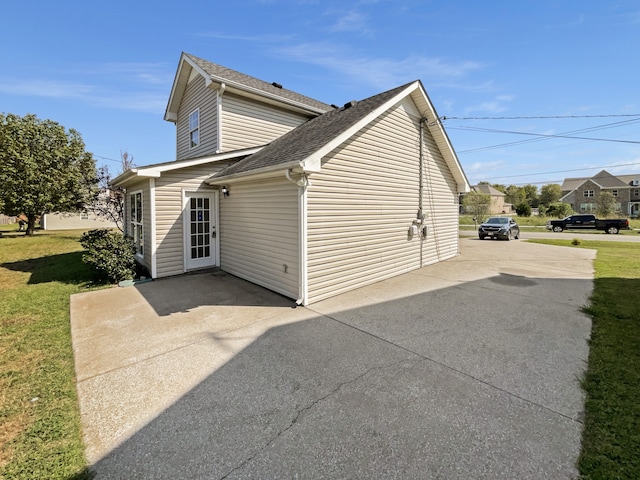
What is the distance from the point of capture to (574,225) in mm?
28203

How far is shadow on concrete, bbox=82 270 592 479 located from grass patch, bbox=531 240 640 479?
4.6 inches

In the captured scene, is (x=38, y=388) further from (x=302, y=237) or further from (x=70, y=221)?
(x=70, y=221)

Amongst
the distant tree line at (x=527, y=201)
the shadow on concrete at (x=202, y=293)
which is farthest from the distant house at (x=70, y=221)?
the distant tree line at (x=527, y=201)

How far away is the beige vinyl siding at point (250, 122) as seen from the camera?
9836 millimetres

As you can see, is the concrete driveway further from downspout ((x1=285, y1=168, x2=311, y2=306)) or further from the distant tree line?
the distant tree line

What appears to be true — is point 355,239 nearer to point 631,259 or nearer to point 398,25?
point 398,25

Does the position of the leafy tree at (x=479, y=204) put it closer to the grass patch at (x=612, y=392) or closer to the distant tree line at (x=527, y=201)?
the distant tree line at (x=527, y=201)

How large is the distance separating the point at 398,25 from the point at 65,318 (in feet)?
40.1

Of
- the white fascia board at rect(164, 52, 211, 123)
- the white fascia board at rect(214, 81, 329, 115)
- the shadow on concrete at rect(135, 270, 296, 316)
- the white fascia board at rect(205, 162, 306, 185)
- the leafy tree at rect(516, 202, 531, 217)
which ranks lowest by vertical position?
the shadow on concrete at rect(135, 270, 296, 316)

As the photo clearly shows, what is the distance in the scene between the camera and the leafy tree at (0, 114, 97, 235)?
1952 cm

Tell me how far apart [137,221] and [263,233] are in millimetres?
5416

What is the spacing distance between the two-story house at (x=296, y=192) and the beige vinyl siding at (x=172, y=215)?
28mm

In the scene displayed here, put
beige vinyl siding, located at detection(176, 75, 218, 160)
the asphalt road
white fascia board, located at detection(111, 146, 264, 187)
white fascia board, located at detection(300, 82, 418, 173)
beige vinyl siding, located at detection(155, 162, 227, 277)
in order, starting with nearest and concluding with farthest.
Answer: white fascia board, located at detection(300, 82, 418, 173) → white fascia board, located at detection(111, 146, 264, 187) → beige vinyl siding, located at detection(155, 162, 227, 277) → beige vinyl siding, located at detection(176, 75, 218, 160) → the asphalt road

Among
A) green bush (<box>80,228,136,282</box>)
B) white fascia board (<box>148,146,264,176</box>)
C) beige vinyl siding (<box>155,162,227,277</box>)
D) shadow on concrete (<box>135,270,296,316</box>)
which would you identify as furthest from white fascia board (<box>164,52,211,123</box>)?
shadow on concrete (<box>135,270,296,316</box>)
